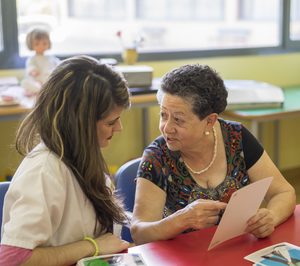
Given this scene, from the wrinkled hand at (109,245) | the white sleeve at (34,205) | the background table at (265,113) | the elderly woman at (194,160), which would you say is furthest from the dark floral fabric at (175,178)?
the background table at (265,113)

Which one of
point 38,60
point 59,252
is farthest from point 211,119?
point 38,60

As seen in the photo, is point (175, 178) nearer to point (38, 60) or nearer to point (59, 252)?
point (59, 252)

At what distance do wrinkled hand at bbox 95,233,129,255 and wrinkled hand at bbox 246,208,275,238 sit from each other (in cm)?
37

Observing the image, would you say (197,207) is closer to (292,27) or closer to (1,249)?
(1,249)

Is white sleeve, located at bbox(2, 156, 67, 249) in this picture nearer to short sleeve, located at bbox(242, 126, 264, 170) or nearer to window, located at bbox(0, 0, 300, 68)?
short sleeve, located at bbox(242, 126, 264, 170)

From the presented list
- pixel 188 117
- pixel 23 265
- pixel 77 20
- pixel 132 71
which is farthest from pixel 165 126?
pixel 77 20

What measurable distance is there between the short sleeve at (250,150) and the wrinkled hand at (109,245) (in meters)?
0.65

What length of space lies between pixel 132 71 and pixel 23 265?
205 cm

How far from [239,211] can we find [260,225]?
0.11 meters

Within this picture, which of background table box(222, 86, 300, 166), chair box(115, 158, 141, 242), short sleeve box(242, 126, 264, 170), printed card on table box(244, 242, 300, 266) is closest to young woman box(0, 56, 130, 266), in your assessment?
printed card on table box(244, 242, 300, 266)

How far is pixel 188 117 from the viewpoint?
1.67m

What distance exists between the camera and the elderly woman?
163 cm

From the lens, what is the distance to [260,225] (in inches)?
57.0

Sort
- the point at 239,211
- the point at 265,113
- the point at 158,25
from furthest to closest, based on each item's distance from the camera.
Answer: the point at 158,25 → the point at 265,113 → the point at 239,211
